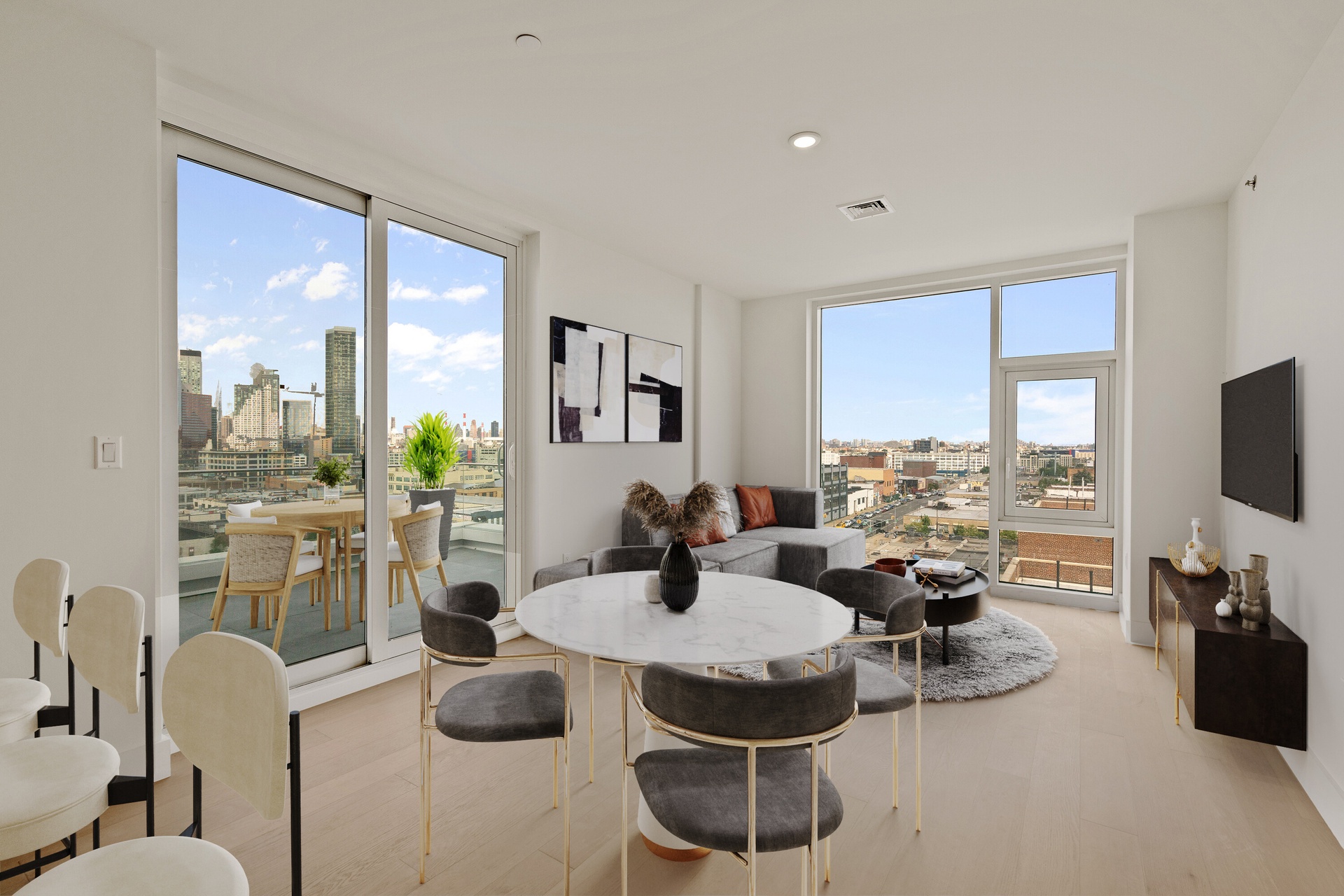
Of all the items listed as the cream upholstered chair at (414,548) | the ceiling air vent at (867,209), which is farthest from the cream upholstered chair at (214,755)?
the ceiling air vent at (867,209)

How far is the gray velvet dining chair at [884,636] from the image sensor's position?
6.40 ft

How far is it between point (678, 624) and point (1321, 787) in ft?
7.73

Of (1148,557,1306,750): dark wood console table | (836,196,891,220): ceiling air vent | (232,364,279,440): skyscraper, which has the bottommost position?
(1148,557,1306,750): dark wood console table

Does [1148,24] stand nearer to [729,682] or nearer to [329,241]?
[729,682]

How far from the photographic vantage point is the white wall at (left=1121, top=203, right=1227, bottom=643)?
12.3 feet

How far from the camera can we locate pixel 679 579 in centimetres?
202

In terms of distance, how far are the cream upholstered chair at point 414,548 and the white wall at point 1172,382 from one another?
421cm

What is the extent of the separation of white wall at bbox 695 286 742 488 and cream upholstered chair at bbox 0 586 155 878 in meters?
4.43

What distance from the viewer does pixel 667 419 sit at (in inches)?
209

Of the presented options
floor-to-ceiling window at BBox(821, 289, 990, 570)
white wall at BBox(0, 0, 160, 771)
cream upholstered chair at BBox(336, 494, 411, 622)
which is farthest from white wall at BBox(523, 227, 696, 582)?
white wall at BBox(0, 0, 160, 771)

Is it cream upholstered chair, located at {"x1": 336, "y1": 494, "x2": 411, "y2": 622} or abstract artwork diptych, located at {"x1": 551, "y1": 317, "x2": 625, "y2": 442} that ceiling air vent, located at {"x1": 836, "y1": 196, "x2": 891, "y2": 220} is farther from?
cream upholstered chair, located at {"x1": 336, "y1": 494, "x2": 411, "y2": 622}

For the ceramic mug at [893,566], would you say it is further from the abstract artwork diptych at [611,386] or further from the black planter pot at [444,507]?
the black planter pot at [444,507]

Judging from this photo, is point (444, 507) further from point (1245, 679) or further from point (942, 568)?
point (1245, 679)

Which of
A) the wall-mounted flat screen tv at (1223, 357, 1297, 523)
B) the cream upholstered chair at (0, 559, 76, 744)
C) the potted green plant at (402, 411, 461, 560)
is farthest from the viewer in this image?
the potted green plant at (402, 411, 461, 560)
